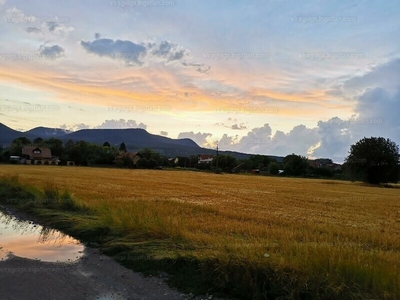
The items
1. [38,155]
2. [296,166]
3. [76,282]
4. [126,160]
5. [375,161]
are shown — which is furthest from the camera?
[38,155]

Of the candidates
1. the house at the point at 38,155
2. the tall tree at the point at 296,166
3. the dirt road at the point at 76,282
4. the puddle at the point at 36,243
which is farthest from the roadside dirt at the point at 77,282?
Result: the house at the point at 38,155

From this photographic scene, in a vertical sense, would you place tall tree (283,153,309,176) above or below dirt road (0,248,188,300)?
above

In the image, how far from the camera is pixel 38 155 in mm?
129500

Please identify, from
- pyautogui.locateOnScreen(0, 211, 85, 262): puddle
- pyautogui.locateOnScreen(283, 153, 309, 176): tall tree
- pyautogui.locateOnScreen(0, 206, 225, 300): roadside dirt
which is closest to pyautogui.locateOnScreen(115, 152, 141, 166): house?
pyautogui.locateOnScreen(283, 153, 309, 176): tall tree

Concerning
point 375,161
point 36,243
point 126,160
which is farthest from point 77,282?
point 126,160

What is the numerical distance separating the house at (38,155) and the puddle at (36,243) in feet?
377

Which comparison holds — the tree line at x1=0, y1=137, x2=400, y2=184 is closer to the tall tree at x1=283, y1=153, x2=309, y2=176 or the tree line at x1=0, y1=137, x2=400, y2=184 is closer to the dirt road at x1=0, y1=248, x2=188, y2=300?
the tall tree at x1=283, y1=153, x2=309, y2=176

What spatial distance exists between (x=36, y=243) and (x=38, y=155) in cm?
12831

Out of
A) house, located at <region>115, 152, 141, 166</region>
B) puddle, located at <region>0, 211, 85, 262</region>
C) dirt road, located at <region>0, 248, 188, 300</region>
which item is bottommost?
puddle, located at <region>0, 211, 85, 262</region>

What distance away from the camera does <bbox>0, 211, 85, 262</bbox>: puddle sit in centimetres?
997

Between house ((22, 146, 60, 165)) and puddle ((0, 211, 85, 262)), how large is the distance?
377 feet

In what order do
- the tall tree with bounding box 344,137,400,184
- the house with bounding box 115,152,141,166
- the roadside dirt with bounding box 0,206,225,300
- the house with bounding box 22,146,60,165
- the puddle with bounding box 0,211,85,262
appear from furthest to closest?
the house with bounding box 22,146,60,165
the house with bounding box 115,152,141,166
the tall tree with bounding box 344,137,400,184
the puddle with bounding box 0,211,85,262
the roadside dirt with bounding box 0,206,225,300

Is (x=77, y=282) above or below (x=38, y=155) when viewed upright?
below

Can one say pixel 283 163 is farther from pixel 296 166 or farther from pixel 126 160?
pixel 126 160
